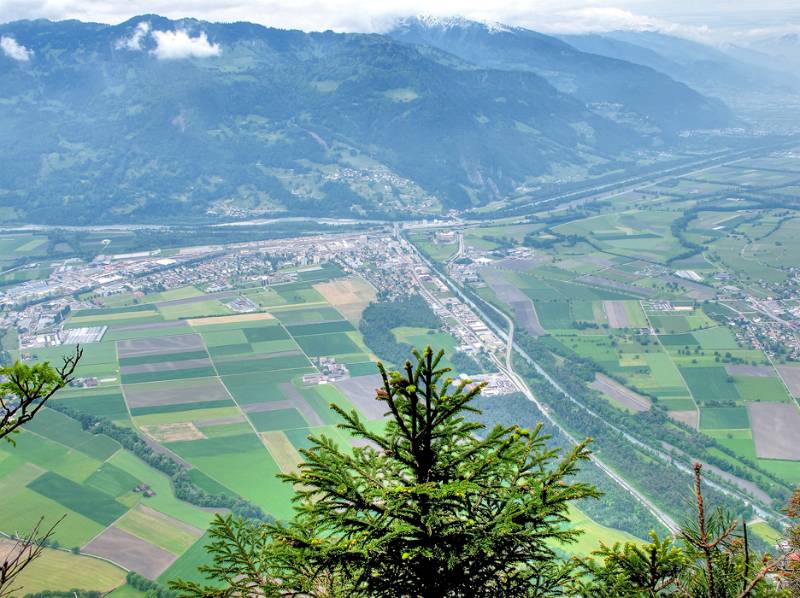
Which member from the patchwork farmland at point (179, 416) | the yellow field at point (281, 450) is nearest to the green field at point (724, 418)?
the patchwork farmland at point (179, 416)

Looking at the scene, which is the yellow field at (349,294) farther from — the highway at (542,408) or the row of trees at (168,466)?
the row of trees at (168,466)

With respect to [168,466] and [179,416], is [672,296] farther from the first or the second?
[168,466]

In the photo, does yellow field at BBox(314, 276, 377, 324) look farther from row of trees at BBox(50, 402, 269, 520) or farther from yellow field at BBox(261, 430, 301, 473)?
row of trees at BBox(50, 402, 269, 520)

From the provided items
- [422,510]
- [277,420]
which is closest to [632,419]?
[277,420]

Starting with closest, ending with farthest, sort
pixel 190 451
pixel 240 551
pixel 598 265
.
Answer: pixel 240 551 → pixel 190 451 → pixel 598 265

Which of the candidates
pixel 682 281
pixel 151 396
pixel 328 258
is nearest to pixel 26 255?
pixel 328 258

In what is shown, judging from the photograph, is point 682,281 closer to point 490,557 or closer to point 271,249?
point 271,249
